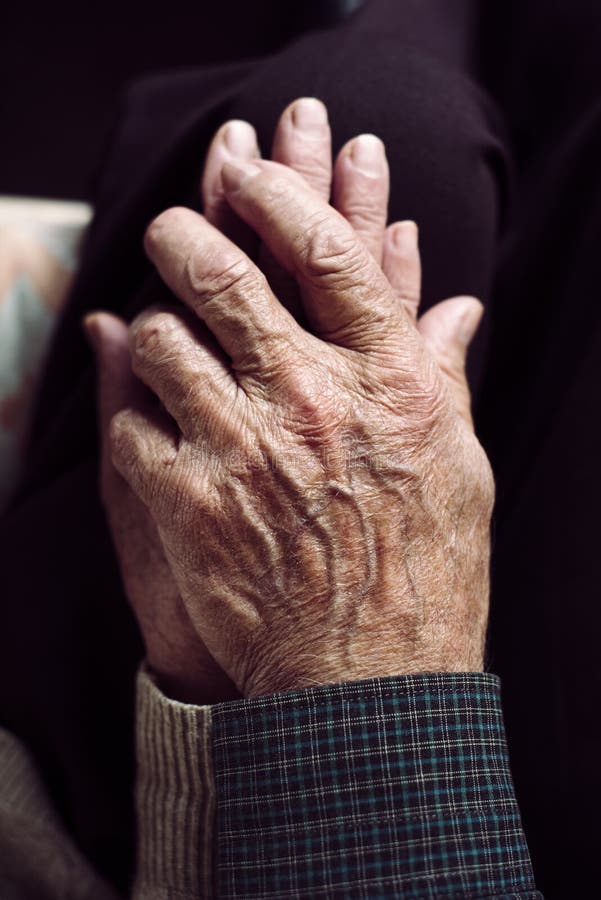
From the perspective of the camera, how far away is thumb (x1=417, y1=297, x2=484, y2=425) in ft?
2.05

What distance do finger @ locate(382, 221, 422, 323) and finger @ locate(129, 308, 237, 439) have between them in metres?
0.16

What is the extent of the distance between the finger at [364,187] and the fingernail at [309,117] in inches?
1.1

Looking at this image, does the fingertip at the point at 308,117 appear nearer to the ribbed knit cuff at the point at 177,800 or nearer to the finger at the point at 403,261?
the finger at the point at 403,261

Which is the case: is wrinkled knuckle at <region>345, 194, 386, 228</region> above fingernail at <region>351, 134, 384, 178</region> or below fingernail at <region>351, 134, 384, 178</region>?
below

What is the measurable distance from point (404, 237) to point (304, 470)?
0.22m

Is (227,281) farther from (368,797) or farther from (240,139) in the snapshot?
(368,797)

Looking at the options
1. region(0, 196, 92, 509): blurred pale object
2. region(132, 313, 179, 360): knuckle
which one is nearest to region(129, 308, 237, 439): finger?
region(132, 313, 179, 360): knuckle

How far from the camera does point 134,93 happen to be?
0.81 metres

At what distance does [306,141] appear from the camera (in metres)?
0.60

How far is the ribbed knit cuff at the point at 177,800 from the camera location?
53cm

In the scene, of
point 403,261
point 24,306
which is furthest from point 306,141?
point 24,306

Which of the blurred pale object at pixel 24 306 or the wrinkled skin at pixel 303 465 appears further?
the blurred pale object at pixel 24 306

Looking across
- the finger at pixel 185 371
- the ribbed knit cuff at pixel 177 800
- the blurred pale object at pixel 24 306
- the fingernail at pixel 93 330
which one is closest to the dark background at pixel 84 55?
the blurred pale object at pixel 24 306

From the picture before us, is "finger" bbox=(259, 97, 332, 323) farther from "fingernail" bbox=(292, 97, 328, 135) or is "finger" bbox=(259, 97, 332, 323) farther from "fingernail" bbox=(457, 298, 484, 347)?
"fingernail" bbox=(457, 298, 484, 347)
